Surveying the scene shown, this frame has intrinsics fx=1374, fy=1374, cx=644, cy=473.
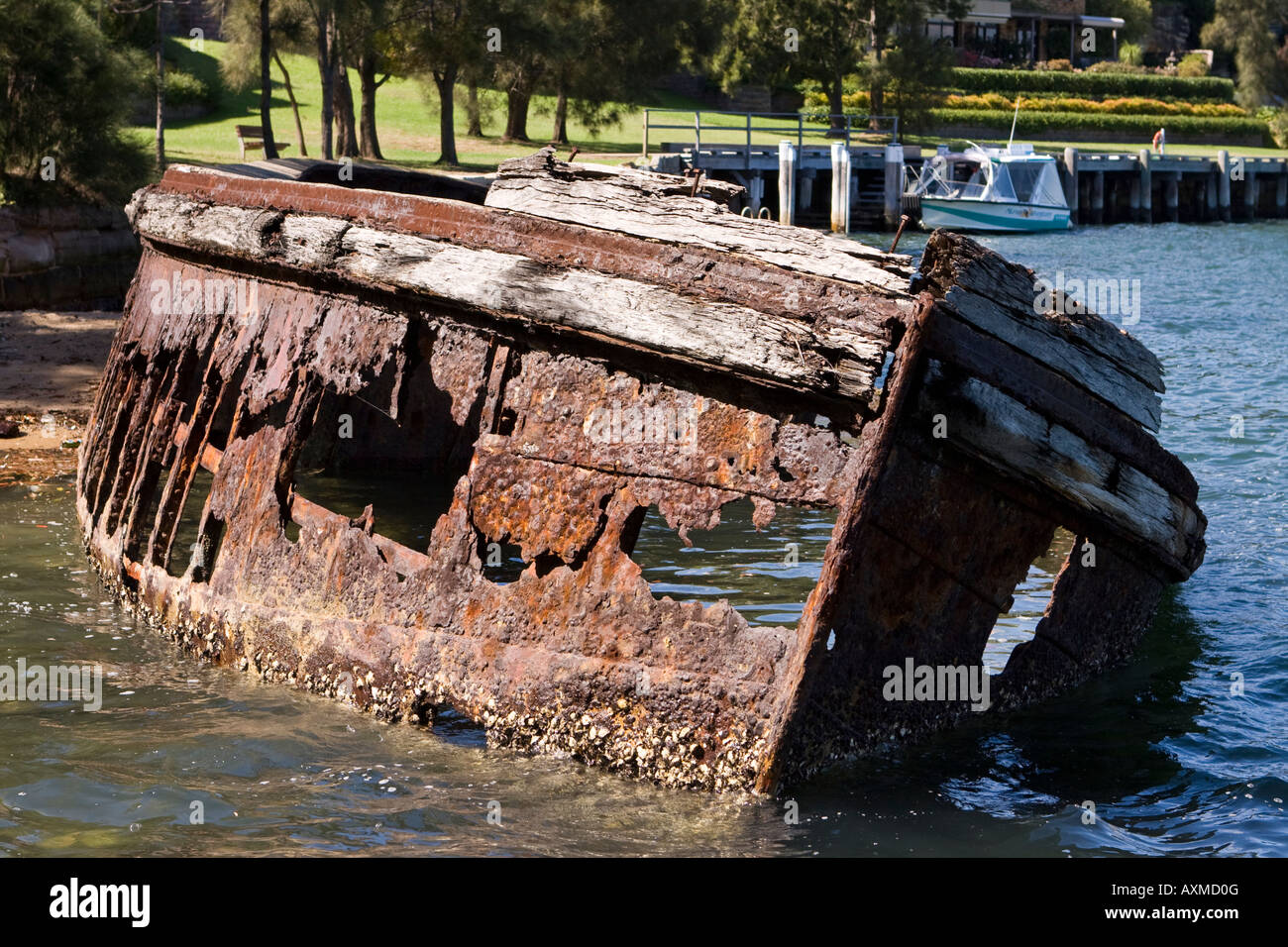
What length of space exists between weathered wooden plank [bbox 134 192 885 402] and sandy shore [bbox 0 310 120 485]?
6164mm

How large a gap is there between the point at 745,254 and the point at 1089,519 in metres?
1.83

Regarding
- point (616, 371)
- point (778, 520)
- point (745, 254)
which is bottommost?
point (778, 520)

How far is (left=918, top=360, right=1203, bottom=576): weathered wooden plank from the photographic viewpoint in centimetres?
502

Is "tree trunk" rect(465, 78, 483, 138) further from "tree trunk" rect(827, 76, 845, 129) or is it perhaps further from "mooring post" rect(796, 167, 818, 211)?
"tree trunk" rect(827, 76, 845, 129)

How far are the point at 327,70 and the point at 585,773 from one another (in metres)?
25.9

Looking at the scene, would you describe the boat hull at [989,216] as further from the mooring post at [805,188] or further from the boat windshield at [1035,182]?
the mooring post at [805,188]

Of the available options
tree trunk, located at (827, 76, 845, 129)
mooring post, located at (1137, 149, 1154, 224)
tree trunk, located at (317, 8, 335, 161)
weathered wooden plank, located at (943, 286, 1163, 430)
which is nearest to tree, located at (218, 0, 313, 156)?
tree trunk, located at (317, 8, 335, 161)

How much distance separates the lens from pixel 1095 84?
2251 inches

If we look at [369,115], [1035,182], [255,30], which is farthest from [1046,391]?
[1035,182]

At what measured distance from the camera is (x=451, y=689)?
5738mm

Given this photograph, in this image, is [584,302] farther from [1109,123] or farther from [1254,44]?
[1254,44]
